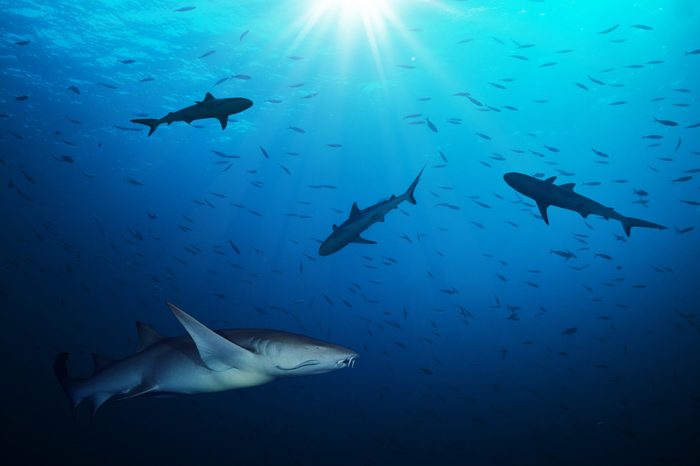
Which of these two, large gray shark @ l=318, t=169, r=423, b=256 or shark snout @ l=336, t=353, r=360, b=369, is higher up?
shark snout @ l=336, t=353, r=360, b=369

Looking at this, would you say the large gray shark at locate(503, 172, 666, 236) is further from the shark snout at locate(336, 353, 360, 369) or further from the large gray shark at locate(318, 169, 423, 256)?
the shark snout at locate(336, 353, 360, 369)

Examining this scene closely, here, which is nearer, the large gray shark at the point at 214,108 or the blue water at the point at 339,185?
the large gray shark at the point at 214,108

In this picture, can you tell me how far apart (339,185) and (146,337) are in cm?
2849

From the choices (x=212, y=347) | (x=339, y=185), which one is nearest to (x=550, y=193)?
(x=212, y=347)

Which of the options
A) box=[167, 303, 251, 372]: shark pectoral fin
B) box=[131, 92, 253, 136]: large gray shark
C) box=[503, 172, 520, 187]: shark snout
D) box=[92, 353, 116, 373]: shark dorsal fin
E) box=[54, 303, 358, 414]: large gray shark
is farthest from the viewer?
box=[503, 172, 520, 187]: shark snout

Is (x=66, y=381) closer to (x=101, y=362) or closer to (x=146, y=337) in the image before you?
(x=101, y=362)

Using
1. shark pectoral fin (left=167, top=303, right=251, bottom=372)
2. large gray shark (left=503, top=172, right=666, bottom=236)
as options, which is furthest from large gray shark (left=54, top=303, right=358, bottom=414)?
large gray shark (left=503, top=172, right=666, bottom=236)

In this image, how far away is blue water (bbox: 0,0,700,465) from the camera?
55.0ft

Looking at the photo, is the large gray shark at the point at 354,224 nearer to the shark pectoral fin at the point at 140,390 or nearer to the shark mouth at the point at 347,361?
the shark pectoral fin at the point at 140,390

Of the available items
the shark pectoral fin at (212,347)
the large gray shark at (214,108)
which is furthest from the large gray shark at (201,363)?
the large gray shark at (214,108)

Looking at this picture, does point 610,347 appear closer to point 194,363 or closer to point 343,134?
point 343,134

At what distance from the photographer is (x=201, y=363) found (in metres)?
2.87

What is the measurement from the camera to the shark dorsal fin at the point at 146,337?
3.45m

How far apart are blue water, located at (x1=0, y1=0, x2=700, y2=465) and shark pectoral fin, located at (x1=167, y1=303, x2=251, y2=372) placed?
11755 millimetres
